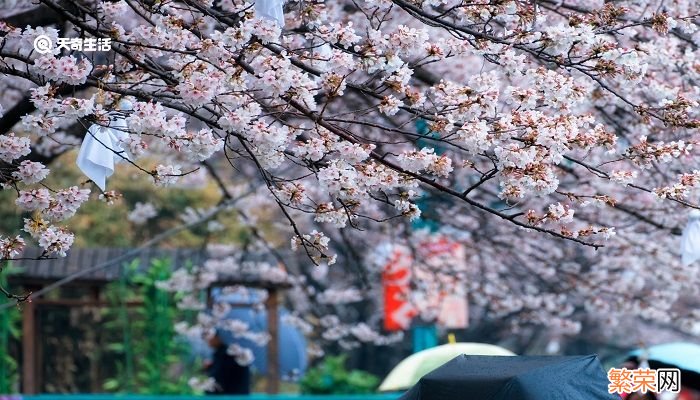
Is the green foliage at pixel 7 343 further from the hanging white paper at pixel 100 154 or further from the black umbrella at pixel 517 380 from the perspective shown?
the black umbrella at pixel 517 380

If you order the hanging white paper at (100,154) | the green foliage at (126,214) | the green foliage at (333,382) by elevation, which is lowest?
the green foliage at (333,382)

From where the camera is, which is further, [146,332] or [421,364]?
[146,332]

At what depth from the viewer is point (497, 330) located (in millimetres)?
23297

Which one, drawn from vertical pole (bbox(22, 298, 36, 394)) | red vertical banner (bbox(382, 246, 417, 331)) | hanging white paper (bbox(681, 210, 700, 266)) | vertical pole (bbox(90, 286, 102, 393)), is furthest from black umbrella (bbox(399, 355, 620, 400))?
vertical pole (bbox(90, 286, 102, 393))

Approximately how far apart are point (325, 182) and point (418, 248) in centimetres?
682

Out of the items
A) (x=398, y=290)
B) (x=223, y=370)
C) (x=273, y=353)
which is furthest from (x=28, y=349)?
(x=398, y=290)

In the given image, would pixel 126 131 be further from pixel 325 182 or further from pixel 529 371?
pixel 529 371

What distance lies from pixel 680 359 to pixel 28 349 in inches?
290

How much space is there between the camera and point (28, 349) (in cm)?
1148

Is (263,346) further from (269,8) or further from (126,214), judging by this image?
(269,8)

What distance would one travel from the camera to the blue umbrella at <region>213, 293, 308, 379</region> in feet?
43.3

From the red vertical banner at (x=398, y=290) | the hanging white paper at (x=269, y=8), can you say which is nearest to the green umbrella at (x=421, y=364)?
the red vertical banner at (x=398, y=290)

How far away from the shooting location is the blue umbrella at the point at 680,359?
229 inches

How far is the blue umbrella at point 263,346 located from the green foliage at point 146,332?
0.82 metres
